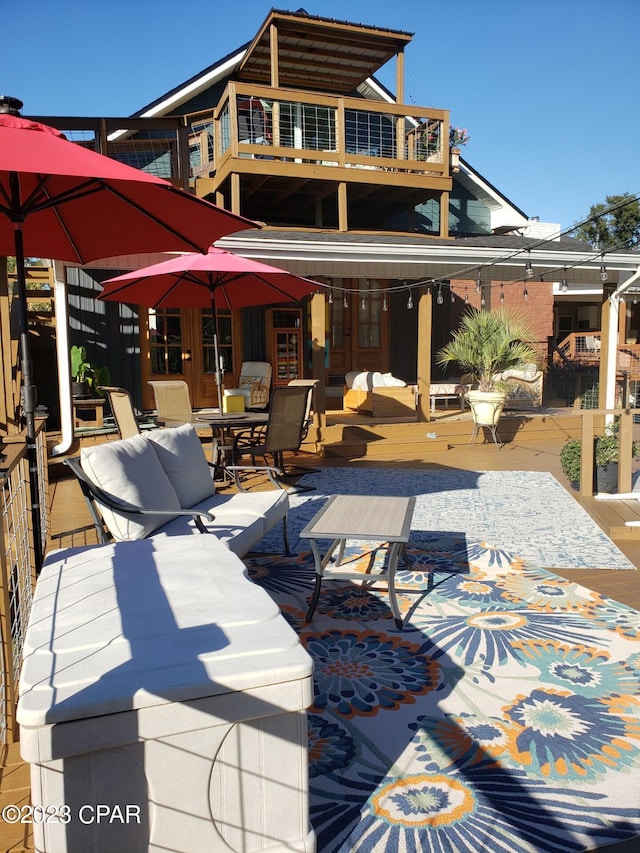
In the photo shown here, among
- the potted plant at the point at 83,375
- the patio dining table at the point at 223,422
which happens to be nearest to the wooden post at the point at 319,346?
the patio dining table at the point at 223,422

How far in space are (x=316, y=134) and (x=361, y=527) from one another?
33.4ft

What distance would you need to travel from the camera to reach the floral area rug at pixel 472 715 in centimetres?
211

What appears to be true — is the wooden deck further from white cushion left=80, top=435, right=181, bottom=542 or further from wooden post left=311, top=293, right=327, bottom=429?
white cushion left=80, top=435, right=181, bottom=542

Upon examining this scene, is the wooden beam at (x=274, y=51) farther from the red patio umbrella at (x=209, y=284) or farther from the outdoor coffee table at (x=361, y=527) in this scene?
the outdoor coffee table at (x=361, y=527)

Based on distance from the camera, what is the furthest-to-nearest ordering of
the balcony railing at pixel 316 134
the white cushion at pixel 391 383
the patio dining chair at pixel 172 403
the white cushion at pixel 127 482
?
the white cushion at pixel 391 383, the balcony railing at pixel 316 134, the patio dining chair at pixel 172 403, the white cushion at pixel 127 482

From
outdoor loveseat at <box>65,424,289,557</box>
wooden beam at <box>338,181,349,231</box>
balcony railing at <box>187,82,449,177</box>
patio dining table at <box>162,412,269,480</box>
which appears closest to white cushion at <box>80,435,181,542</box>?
outdoor loveseat at <box>65,424,289,557</box>

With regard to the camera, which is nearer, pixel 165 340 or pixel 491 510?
pixel 491 510

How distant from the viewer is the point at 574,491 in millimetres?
7074

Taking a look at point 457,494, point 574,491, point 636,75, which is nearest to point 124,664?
point 457,494

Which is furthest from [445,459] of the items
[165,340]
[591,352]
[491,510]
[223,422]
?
[591,352]

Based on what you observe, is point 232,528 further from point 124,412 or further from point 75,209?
point 124,412

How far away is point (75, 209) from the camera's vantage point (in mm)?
4094

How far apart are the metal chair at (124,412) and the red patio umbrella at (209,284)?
39.5 inches

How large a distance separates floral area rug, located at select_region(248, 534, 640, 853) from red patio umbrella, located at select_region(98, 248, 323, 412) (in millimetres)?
3482
